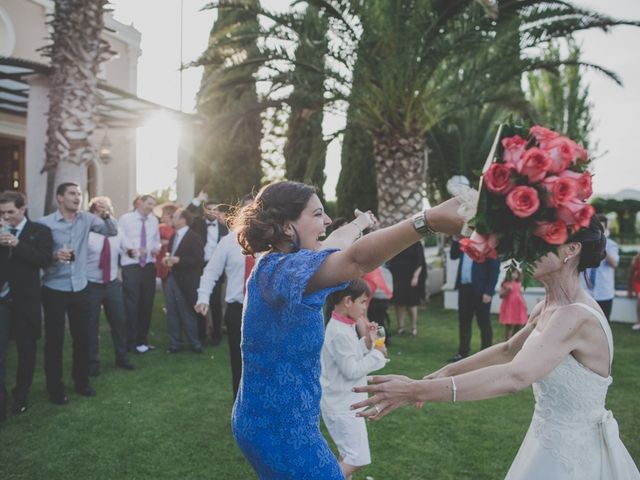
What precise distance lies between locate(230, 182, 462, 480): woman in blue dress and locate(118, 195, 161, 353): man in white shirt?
20.6 ft

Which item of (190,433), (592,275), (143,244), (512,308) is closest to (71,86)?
(143,244)

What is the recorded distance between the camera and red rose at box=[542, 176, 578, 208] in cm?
171

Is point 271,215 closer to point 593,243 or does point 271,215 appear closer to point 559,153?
point 559,153

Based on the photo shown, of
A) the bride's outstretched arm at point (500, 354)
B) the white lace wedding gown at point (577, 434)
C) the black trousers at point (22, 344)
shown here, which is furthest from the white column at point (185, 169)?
the white lace wedding gown at point (577, 434)

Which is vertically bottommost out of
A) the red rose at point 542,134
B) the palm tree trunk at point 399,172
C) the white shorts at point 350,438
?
the white shorts at point 350,438

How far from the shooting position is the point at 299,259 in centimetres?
194

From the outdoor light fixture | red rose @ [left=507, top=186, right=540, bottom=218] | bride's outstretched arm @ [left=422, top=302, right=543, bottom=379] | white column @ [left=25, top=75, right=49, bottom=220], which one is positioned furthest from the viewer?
the outdoor light fixture

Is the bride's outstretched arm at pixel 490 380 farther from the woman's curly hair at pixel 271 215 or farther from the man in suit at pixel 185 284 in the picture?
the man in suit at pixel 185 284

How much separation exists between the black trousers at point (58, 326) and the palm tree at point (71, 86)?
335 cm

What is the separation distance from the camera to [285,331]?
2.04 m

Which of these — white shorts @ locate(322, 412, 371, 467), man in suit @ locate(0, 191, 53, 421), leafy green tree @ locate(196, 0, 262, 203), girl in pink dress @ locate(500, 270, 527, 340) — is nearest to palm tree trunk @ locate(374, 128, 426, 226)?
leafy green tree @ locate(196, 0, 262, 203)

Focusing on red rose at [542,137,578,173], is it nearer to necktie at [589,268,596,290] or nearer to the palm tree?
necktie at [589,268,596,290]

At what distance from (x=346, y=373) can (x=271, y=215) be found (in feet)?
5.70

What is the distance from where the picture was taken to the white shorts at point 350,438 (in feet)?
11.3
